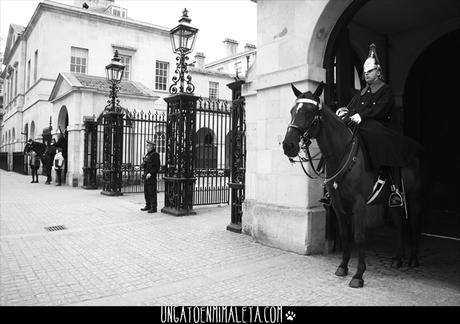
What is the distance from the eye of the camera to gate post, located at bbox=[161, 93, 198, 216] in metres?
9.75

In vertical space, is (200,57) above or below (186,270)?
above

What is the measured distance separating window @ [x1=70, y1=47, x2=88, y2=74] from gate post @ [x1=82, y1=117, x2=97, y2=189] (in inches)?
584

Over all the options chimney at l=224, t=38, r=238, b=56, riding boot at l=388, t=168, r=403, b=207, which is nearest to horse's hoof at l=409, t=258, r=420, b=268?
riding boot at l=388, t=168, r=403, b=207

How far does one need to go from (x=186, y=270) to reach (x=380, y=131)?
3.21 m

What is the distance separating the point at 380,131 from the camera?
4746mm

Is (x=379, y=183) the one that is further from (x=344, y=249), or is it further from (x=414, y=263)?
(x=414, y=263)

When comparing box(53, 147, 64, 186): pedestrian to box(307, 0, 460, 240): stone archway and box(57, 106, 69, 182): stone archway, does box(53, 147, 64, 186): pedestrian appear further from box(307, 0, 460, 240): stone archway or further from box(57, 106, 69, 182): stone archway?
box(307, 0, 460, 240): stone archway

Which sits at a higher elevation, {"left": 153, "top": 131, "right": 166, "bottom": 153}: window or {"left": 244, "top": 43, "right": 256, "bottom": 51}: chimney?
{"left": 244, "top": 43, "right": 256, "bottom": 51}: chimney

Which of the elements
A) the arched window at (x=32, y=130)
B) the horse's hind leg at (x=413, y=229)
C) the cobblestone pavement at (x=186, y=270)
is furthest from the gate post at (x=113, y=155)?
the arched window at (x=32, y=130)

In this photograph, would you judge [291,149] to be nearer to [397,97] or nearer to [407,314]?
[407,314]

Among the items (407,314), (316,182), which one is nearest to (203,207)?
(316,182)

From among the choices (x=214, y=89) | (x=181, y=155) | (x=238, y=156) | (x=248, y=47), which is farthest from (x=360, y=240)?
(x=248, y=47)

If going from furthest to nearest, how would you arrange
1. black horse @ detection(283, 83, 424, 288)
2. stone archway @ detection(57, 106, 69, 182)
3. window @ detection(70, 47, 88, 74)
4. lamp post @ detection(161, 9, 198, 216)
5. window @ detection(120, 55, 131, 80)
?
window @ detection(120, 55, 131, 80) < window @ detection(70, 47, 88, 74) < stone archway @ detection(57, 106, 69, 182) < lamp post @ detection(161, 9, 198, 216) < black horse @ detection(283, 83, 424, 288)

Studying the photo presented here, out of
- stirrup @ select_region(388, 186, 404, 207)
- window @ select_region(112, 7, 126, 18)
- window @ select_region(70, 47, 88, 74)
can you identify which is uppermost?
window @ select_region(112, 7, 126, 18)
